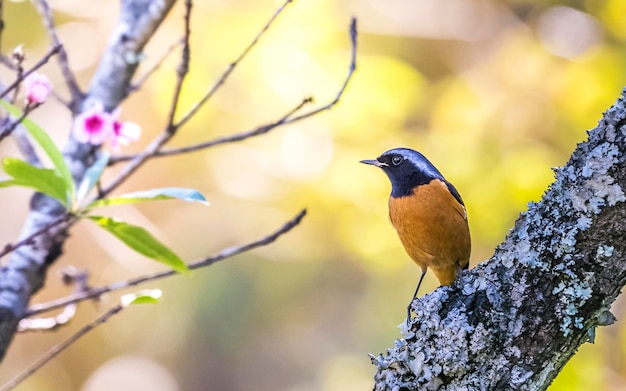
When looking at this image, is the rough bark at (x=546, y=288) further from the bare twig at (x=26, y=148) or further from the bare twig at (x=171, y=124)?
the bare twig at (x=26, y=148)

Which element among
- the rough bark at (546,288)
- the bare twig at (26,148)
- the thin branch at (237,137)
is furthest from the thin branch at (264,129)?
the rough bark at (546,288)

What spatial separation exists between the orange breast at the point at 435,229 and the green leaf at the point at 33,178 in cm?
198

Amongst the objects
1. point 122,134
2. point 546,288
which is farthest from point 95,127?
point 546,288

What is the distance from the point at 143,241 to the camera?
2.38 m

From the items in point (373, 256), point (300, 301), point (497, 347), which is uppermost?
point (300, 301)

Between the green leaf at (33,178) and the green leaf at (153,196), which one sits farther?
the green leaf at (153,196)

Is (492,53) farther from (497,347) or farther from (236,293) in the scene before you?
(497,347)

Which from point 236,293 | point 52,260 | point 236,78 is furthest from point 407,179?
point 236,293

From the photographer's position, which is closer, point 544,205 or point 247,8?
point 544,205

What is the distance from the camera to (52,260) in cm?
278

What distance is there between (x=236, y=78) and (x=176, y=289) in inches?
128

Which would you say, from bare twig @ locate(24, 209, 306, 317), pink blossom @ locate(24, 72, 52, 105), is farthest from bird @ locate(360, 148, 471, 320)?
pink blossom @ locate(24, 72, 52, 105)

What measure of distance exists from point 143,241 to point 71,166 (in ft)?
2.39

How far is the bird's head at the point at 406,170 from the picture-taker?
158 inches
